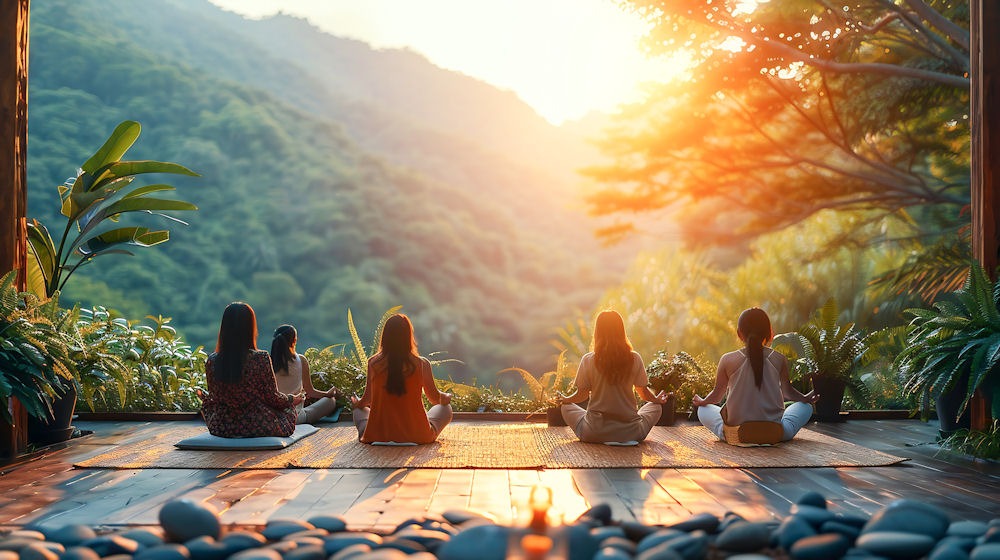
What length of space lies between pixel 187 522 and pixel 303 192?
3414 centimetres

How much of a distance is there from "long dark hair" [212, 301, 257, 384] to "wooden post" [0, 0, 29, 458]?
3.78 ft

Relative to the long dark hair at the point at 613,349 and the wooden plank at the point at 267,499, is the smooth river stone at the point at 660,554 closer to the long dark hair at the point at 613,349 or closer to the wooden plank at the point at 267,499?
the wooden plank at the point at 267,499

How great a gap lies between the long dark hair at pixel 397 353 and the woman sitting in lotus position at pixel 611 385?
111 centimetres

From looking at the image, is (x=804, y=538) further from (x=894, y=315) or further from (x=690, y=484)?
(x=894, y=315)

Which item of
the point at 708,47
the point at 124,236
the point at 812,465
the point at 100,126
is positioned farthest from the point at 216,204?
the point at 812,465

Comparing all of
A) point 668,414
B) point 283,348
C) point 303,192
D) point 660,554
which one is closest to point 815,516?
point 660,554

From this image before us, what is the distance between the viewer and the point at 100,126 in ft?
106

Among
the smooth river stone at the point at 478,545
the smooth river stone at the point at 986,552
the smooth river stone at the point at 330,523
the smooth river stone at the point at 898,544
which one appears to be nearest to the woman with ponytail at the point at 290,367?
the smooth river stone at the point at 330,523

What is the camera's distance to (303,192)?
118ft

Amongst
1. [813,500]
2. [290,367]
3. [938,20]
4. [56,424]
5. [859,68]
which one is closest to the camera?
[813,500]

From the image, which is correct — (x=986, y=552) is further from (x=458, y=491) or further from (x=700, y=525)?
(x=458, y=491)

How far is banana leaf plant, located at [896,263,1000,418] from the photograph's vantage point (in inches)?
187

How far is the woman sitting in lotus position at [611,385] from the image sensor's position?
548cm

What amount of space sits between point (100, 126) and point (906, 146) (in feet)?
95.1
